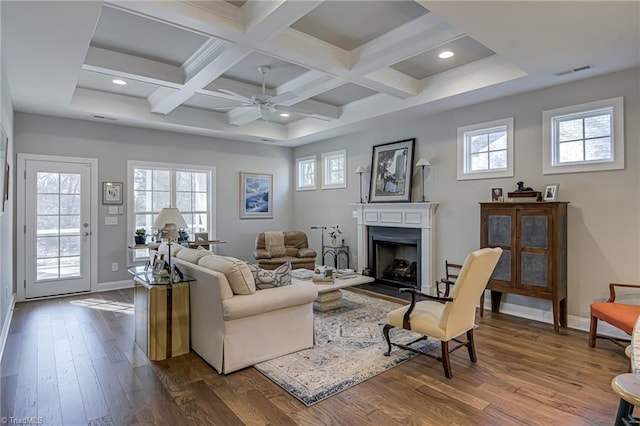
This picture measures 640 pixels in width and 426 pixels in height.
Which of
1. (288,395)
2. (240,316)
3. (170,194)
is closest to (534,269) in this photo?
(288,395)

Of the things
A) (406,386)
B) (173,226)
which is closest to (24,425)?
(173,226)

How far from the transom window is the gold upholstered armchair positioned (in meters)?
4.93

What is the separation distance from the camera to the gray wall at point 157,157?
5609 millimetres

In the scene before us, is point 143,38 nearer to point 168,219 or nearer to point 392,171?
point 168,219

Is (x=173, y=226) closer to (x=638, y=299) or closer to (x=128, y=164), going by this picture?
(x=128, y=164)

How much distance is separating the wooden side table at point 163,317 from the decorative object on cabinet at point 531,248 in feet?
11.7

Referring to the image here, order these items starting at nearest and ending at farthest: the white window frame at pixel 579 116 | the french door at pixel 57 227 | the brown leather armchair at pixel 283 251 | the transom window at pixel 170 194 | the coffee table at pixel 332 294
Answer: the white window frame at pixel 579 116, the coffee table at pixel 332 294, the french door at pixel 57 227, the transom window at pixel 170 194, the brown leather armchair at pixel 283 251

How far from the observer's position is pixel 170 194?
6.77 m

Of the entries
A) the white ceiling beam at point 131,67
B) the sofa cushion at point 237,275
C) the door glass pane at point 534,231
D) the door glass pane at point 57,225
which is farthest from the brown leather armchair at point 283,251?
the door glass pane at point 534,231

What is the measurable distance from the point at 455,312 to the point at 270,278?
1.63 m

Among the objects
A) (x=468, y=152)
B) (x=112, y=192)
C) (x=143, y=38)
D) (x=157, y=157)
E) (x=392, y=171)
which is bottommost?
(x=112, y=192)

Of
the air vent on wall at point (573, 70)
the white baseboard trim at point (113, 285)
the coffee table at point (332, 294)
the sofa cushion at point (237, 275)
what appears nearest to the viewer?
the sofa cushion at point (237, 275)

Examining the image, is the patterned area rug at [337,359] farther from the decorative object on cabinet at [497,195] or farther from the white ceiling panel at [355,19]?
the white ceiling panel at [355,19]

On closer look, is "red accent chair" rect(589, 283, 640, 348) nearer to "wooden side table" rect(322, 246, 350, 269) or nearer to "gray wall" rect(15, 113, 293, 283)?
"wooden side table" rect(322, 246, 350, 269)
